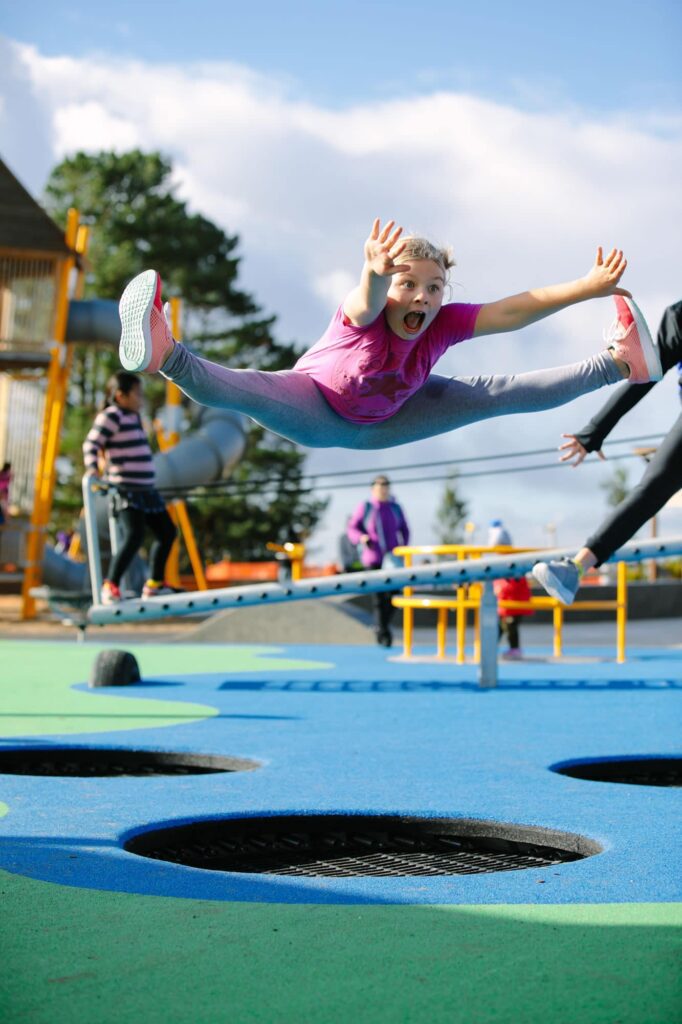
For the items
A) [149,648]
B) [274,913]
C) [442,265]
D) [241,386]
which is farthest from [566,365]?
[149,648]

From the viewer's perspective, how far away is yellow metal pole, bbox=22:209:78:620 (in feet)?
56.3

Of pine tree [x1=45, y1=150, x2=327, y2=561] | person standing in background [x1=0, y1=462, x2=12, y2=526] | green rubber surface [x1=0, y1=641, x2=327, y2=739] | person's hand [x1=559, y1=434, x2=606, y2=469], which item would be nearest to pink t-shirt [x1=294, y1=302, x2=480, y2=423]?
person's hand [x1=559, y1=434, x2=606, y2=469]

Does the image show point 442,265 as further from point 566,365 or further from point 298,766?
point 298,766

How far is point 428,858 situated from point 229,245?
34104 millimetres

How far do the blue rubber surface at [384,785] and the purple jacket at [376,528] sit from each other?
2.87 metres

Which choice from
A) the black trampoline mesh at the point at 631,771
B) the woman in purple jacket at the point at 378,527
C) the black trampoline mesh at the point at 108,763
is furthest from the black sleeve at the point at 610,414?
the woman in purple jacket at the point at 378,527

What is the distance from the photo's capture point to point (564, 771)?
5141 millimetres

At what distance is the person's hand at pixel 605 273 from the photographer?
2537 mm

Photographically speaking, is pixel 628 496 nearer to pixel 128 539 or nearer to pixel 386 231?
pixel 386 231

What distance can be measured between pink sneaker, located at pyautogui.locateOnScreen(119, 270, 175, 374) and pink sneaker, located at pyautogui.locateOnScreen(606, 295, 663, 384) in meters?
1.03

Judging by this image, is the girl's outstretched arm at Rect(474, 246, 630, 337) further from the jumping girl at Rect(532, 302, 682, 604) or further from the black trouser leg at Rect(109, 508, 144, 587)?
the black trouser leg at Rect(109, 508, 144, 587)

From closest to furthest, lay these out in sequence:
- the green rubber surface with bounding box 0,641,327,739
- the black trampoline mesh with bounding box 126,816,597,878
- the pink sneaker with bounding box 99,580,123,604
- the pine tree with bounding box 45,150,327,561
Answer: the black trampoline mesh with bounding box 126,816,597,878
the green rubber surface with bounding box 0,641,327,739
the pink sneaker with bounding box 99,580,123,604
the pine tree with bounding box 45,150,327,561

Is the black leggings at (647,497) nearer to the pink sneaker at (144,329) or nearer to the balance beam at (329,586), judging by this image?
the pink sneaker at (144,329)

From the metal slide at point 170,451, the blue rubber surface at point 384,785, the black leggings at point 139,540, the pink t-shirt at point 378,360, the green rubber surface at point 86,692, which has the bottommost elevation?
the green rubber surface at point 86,692
